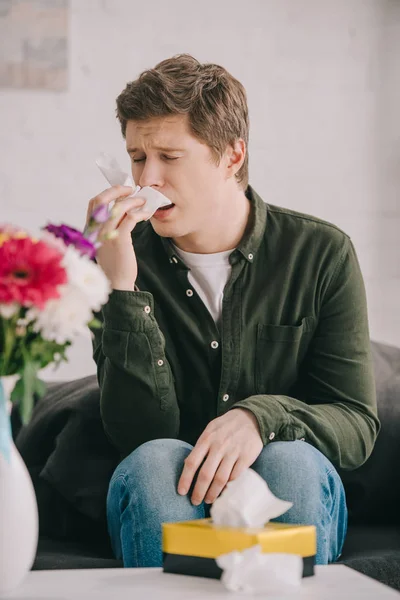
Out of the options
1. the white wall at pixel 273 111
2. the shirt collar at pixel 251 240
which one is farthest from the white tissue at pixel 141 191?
the white wall at pixel 273 111

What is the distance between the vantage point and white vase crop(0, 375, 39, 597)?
0.94m

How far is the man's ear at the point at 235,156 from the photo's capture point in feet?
6.01

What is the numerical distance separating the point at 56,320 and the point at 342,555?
94 centimetres

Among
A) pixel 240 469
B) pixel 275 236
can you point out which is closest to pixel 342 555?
pixel 240 469

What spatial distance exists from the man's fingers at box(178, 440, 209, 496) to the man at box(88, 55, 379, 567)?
0.39ft

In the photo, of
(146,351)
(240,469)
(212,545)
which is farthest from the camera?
(146,351)

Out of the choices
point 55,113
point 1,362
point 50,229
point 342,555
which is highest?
point 55,113

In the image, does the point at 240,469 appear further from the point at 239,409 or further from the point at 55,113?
the point at 55,113

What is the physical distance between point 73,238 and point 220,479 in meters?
0.54

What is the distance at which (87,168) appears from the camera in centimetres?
279

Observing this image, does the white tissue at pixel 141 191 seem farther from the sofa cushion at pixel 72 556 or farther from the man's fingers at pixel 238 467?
the sofa cushion at pixel 72 556

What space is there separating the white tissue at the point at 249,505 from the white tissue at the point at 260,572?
73 mm

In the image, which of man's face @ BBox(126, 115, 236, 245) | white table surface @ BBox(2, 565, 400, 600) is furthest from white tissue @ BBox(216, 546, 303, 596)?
man's face @ BBox(126, 115, 236, 245)

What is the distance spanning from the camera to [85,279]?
0.92 meters
